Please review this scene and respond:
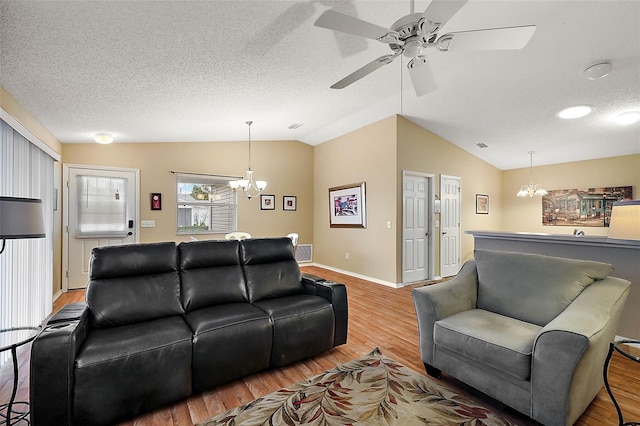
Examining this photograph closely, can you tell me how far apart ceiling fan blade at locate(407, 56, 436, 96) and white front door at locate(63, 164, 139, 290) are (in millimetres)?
4965

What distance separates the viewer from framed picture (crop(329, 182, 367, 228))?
5.67m

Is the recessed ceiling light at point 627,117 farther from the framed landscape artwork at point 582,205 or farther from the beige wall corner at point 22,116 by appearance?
the beige wall corner at point 22,116

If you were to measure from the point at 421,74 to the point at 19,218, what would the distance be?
2.75 meters

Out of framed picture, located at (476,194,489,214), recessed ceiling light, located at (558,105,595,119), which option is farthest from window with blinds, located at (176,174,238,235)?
recessed ceiling light, located at (558,105,595,119)

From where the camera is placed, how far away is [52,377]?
4.94 ft

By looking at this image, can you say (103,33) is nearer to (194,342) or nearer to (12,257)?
(12,257)

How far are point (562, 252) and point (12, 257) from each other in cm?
529

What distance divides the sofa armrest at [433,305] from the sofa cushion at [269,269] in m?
1.19

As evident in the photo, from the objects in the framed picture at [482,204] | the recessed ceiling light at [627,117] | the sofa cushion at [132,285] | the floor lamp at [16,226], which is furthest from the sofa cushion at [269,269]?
the framed picture at [482,204]

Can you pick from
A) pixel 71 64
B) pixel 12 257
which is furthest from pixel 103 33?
pixel 12 257

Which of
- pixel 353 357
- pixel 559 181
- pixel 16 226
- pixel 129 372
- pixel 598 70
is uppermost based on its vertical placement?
pixel 598 70

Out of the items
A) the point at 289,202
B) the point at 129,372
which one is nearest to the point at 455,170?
the point at 289,202

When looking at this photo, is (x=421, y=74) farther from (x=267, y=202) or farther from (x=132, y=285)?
(x=267, y=202)

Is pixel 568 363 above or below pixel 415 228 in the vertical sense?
below
